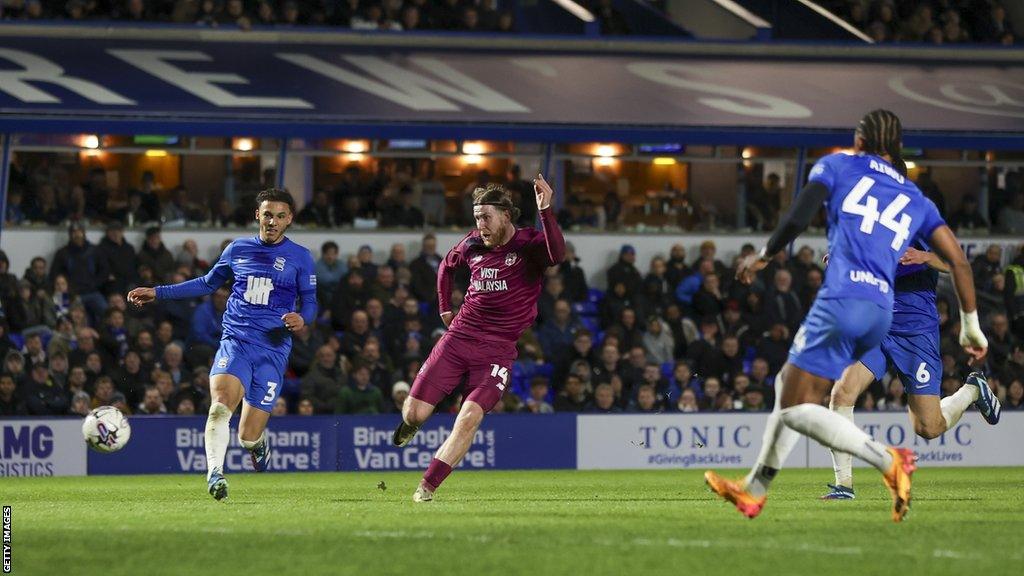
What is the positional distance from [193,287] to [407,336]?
387 inches

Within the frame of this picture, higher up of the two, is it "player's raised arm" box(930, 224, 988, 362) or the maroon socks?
"player's raised arm" box(930, 224, 988, 362)

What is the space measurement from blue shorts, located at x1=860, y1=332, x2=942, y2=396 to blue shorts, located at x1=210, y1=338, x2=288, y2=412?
462 centimetres

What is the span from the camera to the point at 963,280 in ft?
31.2

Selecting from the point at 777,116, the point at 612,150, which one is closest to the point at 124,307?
the point at 612,150

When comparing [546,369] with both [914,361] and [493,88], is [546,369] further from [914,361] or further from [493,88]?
[914,361]

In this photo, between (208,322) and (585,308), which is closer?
(208,322)

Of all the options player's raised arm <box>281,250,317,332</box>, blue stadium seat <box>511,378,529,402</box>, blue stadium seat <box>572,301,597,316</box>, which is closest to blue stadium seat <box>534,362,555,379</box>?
blue stadium seat <box>511,378,529,402</box>

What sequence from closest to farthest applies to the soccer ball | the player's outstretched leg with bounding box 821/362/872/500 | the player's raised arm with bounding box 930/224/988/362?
1. the player's raised arm with bounding box 930/224/988/362
2. the player's outstretched leg with bounding box 821/362/872/500
3. the soccer ball

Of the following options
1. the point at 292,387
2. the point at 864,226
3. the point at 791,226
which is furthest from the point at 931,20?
the point at 791,226

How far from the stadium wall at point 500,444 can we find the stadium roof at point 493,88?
7050 millimetres

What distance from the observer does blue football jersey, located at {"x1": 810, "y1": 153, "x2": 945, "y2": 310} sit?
919cm

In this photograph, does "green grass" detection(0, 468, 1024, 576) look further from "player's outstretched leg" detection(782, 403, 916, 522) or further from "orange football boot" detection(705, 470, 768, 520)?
"player's outstretched leg" detection(782, 403, 916, 522)

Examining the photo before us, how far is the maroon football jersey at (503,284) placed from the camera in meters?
12.5

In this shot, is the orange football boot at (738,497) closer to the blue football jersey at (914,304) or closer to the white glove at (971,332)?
the white glove at (971,332)
